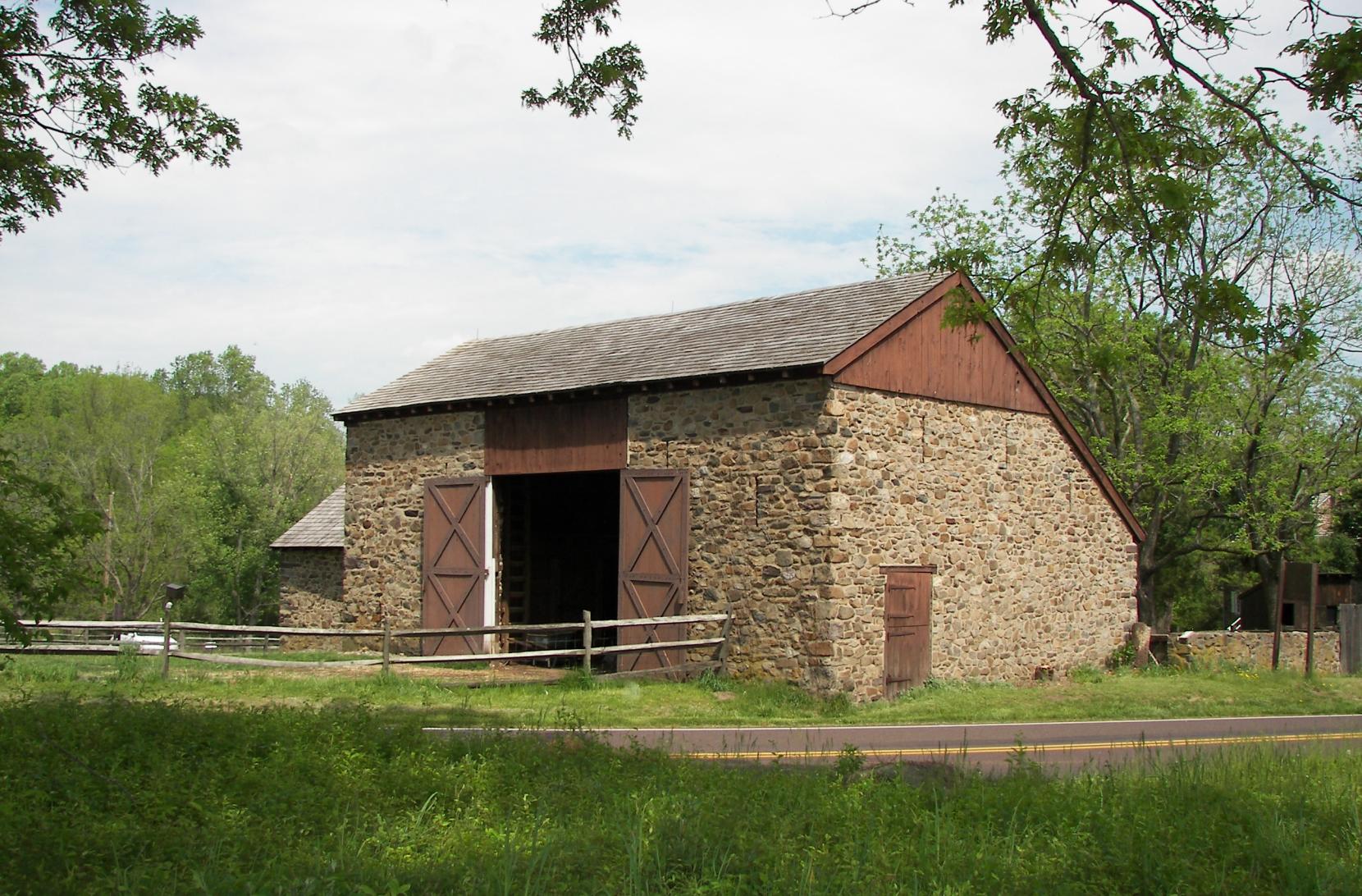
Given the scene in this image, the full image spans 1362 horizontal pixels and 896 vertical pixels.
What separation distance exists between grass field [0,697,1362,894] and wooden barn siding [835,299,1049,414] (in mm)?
8828

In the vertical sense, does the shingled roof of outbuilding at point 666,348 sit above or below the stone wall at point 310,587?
above

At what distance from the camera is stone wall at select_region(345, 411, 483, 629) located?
21.4 meters

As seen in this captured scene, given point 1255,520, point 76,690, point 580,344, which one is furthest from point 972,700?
point 1255,520

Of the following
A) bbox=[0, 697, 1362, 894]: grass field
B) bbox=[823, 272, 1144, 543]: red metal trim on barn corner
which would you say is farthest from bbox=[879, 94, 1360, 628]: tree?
bbox=[0, 697, 1362, 894]: grass field

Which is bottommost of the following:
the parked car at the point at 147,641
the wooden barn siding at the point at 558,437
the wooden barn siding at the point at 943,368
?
the parked car at the point at 147,641

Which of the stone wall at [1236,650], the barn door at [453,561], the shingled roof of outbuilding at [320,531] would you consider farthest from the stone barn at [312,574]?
the stone wall at [1236,650]

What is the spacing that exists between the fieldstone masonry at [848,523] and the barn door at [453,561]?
41cm

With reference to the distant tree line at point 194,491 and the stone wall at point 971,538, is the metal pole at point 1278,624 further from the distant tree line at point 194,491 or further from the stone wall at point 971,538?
the distant tree line at point 194,491

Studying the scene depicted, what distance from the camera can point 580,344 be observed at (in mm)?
22109

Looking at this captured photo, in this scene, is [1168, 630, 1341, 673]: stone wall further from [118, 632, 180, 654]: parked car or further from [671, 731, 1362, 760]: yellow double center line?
[118, 632, 180, 654]: parked car

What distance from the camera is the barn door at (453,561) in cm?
2067

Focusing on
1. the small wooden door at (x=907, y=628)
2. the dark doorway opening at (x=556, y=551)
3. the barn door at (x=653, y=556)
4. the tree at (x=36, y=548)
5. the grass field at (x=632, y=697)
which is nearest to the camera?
the tree at (x=36, y=548)

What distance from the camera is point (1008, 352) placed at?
20.2 m

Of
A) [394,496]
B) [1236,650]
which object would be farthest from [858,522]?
[1236,650]
